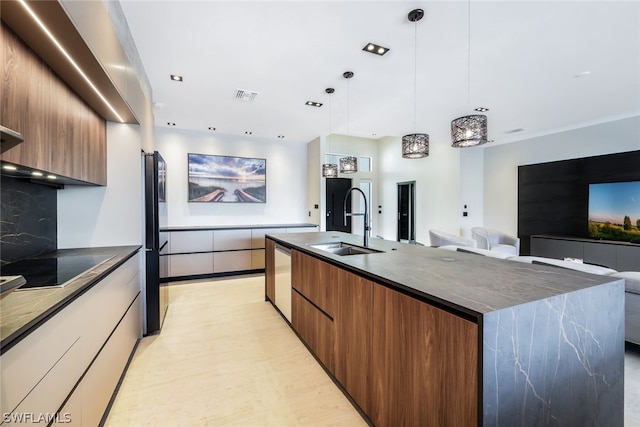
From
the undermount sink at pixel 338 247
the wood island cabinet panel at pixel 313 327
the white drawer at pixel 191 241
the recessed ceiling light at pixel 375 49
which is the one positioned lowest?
the wood island cabinet panel at pixel 313 327

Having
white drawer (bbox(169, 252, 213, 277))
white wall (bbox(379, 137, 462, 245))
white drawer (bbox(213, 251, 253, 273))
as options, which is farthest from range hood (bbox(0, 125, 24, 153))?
white wall (bbox(379, 137, 462, 245))

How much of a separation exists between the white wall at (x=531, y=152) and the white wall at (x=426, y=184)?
0.93 metres

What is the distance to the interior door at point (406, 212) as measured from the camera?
25.6 ft

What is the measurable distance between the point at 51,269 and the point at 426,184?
7318 mm

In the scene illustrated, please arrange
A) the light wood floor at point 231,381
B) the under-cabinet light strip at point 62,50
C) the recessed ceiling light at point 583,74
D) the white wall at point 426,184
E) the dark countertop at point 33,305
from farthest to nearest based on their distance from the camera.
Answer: the white wall at point 426,184 < the recessed ceiling light at point 583,74 < the light wood floor at point 231,381 < the under-cabinet light strip at point 62,50 < the dark countertop at point 33,305

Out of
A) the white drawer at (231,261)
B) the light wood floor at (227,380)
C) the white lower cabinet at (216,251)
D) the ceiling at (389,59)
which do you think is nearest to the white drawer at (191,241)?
the white lower cabinet at (216,251)

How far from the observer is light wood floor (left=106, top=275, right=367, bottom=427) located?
1.66 metres

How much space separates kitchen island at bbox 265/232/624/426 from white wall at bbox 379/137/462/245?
5393 millimetres

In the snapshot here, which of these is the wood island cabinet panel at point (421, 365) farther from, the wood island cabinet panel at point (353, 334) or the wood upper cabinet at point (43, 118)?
the wood upper cabinet at point (43, 118)

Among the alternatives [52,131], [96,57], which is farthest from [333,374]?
[96,57]

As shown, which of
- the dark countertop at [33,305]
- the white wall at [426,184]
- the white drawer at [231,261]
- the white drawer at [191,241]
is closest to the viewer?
the dark countertop at [33,305]

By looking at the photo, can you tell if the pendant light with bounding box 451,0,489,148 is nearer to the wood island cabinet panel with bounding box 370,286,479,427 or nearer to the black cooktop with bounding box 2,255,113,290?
the wood island cabinet panel with bounding box 370,286,479,427

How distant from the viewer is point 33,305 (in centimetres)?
103

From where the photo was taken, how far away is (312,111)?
443cm
